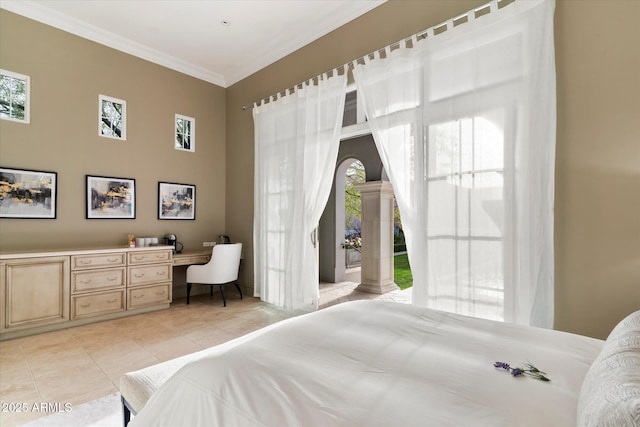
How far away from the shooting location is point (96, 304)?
373 centimetres

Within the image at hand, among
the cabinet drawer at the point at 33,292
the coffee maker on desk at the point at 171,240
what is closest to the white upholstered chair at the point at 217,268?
the coffee maker on desk at the point at 171,240

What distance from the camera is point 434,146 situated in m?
2.72

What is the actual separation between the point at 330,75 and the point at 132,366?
138 inches

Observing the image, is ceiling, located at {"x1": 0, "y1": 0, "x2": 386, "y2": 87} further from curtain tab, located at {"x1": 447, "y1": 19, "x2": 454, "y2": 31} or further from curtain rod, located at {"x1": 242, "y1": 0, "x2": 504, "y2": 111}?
curtain tab, located at {"x1": 447, "y1": 19, "x2": 454, "y2": 31}

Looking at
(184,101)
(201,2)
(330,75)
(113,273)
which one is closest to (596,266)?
(330,75)

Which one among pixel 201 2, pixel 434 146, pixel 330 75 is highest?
pixel 201 2

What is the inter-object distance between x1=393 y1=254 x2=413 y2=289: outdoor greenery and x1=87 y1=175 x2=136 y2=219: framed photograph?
499cm

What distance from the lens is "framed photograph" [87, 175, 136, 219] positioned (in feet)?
13.4

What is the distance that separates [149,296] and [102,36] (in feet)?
11.1

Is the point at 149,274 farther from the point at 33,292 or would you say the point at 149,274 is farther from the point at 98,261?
the point at 33,292

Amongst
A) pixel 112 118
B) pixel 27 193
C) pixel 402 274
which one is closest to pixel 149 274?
pixel 27 193

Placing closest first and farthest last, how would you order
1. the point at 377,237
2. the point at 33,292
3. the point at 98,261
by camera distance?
the point at 33,292
the point at 98,261
the point at 377,237

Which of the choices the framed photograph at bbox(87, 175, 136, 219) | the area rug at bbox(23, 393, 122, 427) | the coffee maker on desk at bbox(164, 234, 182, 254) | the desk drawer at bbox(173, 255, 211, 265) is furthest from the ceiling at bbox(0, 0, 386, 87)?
the area rug at bbox(23, 393, 122, 427)

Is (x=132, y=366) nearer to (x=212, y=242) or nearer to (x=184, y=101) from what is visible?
(x=212, y=242)
